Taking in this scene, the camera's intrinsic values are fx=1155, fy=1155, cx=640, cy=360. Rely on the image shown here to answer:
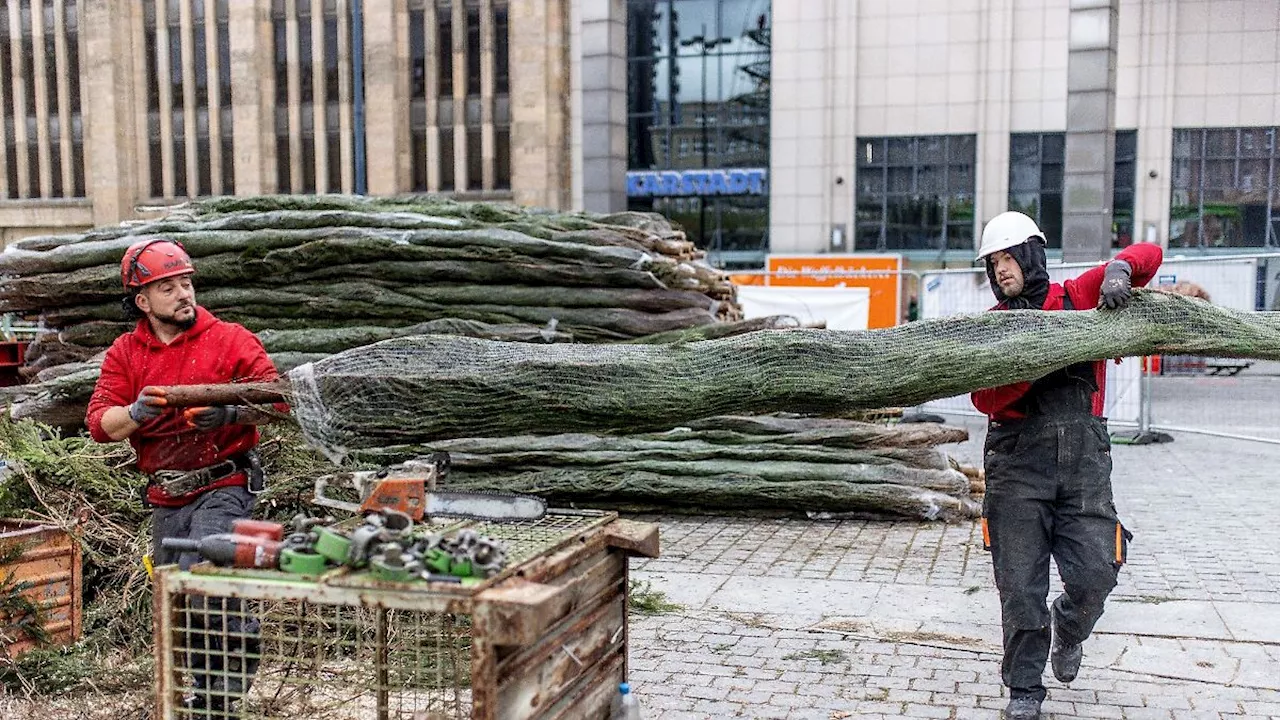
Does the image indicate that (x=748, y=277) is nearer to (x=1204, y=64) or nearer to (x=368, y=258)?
(x=368, y=258)

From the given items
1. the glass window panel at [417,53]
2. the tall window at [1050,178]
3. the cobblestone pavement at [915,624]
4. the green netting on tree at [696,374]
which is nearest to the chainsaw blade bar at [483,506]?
the green netting on tree at [696,374]

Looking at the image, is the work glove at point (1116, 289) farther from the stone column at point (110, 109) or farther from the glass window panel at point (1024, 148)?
the stone column at point (110, 109)

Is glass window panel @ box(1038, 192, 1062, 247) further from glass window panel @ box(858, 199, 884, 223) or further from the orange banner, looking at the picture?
the orange banner

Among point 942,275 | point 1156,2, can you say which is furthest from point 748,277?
point 1156,2

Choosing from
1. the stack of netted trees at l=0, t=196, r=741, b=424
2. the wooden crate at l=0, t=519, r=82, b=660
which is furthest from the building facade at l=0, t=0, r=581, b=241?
the wooden crate at l=0, t=519, r=82, b=660

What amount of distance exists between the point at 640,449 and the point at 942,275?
7.79m

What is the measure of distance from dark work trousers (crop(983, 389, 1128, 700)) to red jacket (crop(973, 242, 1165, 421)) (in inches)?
3.2

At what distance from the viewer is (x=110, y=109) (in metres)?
34.8

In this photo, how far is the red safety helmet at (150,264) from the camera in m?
4.32

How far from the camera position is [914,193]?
28.2 m

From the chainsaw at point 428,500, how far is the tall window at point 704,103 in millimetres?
26009

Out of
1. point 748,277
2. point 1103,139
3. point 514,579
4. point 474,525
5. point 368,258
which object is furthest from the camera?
point 1103,139

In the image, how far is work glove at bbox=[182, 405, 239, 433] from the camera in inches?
160

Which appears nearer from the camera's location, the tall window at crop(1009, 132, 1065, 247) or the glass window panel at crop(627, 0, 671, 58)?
the tall window at crop(1009, 132, 1065, 247)
